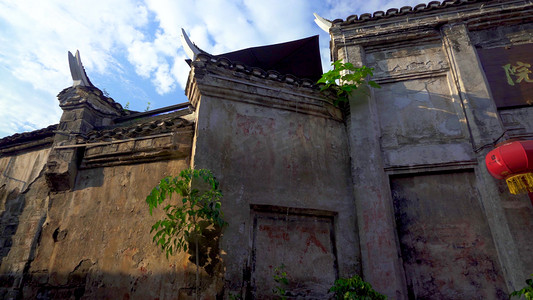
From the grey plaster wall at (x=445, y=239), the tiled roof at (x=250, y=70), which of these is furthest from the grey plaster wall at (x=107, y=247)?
the grey plaster wall at (x=445, y=239)

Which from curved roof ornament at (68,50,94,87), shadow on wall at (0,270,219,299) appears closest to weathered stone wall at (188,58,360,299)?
shadow on wall at (0,270,219,299)

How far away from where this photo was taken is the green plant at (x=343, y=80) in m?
6.32

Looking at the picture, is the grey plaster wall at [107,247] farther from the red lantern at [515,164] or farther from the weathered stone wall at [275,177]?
the red lantern at [515,164]

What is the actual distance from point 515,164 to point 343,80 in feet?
10.5

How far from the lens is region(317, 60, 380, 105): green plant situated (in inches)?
249

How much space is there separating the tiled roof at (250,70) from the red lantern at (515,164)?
3166 millimetres

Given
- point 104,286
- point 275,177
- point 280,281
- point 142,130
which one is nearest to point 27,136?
point 142,130

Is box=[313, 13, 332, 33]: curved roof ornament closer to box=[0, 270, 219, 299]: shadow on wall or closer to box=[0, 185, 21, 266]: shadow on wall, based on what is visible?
box=[0, 270, 219, 299]: shadow on wall

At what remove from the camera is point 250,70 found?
606 cm

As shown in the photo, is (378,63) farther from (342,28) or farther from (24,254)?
(24,254)

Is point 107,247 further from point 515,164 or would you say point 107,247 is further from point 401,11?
point 401,11

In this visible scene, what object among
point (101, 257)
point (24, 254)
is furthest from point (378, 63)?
point (24, 254)

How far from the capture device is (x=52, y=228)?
223 inches

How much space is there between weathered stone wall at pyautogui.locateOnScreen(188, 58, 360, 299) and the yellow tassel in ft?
7.34
